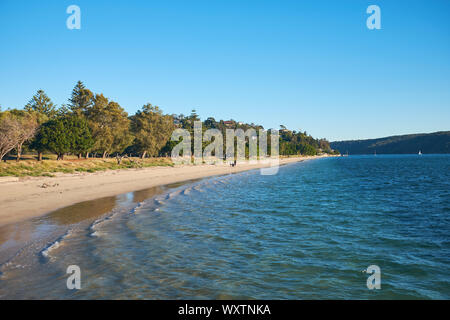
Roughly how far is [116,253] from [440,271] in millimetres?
10550

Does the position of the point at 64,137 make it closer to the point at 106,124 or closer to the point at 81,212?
the point at 106,124

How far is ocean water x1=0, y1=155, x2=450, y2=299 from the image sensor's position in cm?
757

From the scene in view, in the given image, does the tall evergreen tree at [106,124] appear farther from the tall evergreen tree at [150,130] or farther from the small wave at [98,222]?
the small wave at [98,222]

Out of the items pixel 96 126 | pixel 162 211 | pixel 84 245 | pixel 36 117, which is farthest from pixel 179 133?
pixel 84 245

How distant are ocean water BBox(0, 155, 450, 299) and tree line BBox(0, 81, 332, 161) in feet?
128

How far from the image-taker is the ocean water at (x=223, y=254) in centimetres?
757

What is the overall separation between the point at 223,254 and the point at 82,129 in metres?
56.4

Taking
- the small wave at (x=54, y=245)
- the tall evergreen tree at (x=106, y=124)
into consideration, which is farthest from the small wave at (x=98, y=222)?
the tall evergreen tree at (x=106, y=124)

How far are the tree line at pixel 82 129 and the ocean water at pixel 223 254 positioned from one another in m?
39.1

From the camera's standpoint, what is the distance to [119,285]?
767 cm

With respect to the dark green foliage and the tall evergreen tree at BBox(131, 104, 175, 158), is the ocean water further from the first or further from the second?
the tall evergreen tree at BBox(131, 104, 175, 158)

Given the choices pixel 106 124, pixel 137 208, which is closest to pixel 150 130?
pixel 106 124
